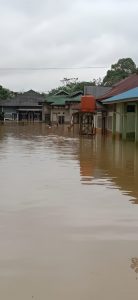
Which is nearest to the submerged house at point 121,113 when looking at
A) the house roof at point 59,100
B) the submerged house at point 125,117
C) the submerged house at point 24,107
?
the submerged house at point 125,117

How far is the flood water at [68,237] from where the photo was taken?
490 cm

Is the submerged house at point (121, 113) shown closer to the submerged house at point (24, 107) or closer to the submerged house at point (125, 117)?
the submerged house at point (125, 117)

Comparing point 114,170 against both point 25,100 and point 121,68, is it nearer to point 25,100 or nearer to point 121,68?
point 121,68

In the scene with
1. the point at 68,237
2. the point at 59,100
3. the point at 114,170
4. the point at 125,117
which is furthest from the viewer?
the point at 59,100

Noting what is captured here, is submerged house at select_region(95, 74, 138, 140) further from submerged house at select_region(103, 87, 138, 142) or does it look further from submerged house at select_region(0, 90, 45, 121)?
submerged house at select_region(0, 90, 45, 121)

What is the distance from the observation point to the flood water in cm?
490

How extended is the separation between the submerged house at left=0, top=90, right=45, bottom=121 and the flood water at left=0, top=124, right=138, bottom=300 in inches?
2931

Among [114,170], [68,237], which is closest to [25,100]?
[114,170]

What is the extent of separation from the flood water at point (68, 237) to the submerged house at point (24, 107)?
74.4 m

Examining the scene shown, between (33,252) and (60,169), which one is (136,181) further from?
(33,252)

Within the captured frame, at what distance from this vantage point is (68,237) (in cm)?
671

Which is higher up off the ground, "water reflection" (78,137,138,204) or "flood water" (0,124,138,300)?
"water reflection" (78,137,138,204)

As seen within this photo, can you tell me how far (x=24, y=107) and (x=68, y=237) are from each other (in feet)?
267

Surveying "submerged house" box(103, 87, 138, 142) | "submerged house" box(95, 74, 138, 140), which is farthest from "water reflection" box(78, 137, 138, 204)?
"submerged house" box(103, 87, 138, 142)
